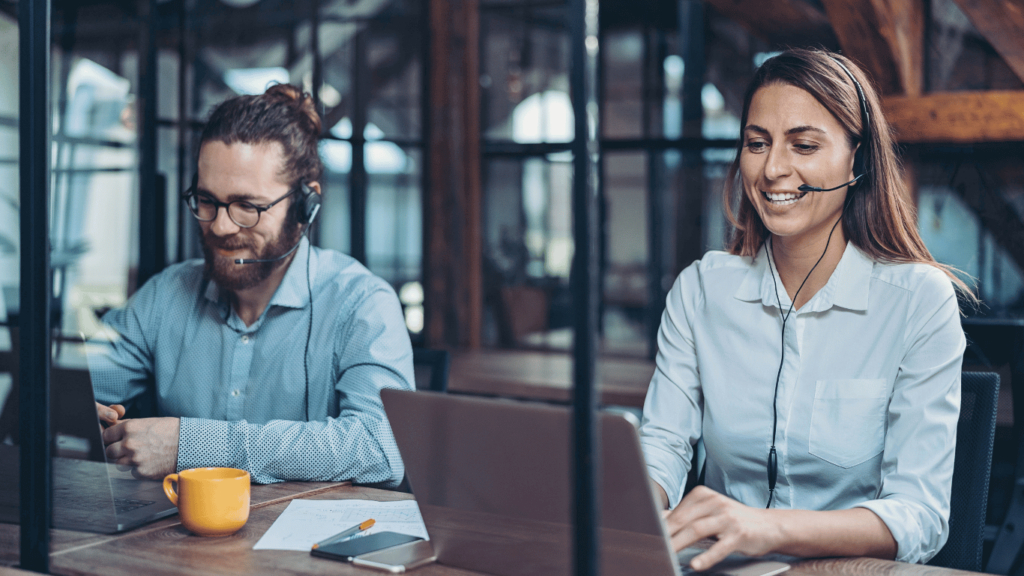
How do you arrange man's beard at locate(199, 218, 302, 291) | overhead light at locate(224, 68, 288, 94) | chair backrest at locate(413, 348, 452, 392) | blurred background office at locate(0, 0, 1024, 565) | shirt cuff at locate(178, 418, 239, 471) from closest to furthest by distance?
shirt cuff at locate(178, 418, 239, 471) → man's beard at locate(199, 218, 302, 291) → chair backrest at locate(413, 348, 452, 392) → blurred background office at locate(0, 0, 1024, 565) → overhead light at locate(224, 68, 288, 94)

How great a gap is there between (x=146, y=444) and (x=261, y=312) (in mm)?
488

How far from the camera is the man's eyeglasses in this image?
72.0 inches

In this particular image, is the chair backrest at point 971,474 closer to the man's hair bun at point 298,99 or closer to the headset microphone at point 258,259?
the headset microphone at point 258,259

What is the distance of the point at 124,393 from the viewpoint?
→ 2039 mm

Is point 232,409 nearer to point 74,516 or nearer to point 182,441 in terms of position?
point 182,441

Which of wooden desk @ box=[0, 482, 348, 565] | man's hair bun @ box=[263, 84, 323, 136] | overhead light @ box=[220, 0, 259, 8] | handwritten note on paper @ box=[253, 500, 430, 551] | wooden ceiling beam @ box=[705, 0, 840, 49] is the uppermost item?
overhead light @ box=[220, 0, 259, 8]

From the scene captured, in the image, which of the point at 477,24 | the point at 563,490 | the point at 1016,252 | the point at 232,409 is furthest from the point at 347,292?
the point at 477,24

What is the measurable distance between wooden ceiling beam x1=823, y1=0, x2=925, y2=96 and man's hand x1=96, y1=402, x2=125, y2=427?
3506 mm

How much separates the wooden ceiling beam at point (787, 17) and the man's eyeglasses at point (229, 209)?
12.0 ft

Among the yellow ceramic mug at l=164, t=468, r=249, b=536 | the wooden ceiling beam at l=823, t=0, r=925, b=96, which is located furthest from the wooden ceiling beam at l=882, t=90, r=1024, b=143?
the yellow ceramic mug at l=164, t=468, r=249, b=536

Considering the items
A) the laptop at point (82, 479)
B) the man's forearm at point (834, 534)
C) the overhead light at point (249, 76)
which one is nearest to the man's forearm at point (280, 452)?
the laptop at point (82, 479)

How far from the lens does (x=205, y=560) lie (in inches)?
44.1

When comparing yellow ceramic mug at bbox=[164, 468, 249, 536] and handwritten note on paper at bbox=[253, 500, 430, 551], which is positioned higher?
yellow ceramic mug at bbox=[164, 468, 249, 536]

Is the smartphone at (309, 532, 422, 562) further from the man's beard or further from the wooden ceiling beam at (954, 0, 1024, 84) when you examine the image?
the wooden ceiling beam at (954, 0, 1024, 84)
